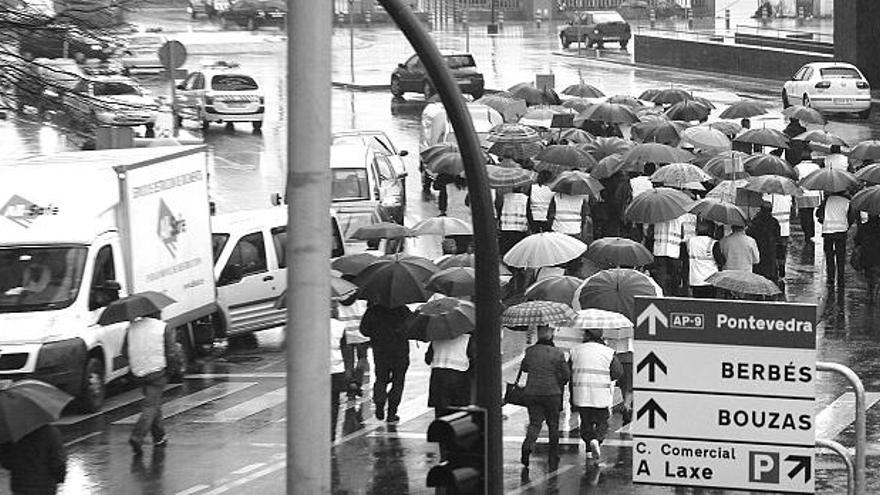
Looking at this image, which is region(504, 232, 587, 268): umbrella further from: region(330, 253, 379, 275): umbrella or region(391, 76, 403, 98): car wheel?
region(391, 76, 403, 98): car wheel

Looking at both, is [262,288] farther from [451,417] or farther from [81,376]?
[451,417]

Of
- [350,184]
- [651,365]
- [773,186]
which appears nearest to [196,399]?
[773,186]

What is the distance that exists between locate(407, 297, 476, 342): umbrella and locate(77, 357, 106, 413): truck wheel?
3.97 meters

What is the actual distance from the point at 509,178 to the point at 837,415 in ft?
27.0

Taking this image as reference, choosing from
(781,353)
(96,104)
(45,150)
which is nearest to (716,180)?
(96,104)

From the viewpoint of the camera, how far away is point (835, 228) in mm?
24516

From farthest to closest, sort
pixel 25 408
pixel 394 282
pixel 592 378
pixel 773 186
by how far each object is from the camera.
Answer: pixel 773 186, pixel 394 282, pixel 592 378, pixel 25 408

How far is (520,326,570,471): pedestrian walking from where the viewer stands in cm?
1619

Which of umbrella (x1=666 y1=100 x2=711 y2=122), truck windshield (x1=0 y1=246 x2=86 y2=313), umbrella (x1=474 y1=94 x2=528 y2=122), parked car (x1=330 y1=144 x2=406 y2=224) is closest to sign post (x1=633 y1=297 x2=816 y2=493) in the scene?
truck windshield (x1=0 y1=246 x2=86 y2=313)

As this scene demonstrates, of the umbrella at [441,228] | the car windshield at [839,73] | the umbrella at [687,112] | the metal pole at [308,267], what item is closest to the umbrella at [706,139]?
the umbrella at [687,112]

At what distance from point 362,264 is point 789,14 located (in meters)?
76.1

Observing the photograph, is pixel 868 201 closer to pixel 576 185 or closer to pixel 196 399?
pixel 576 185

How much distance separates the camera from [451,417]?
9164 mm

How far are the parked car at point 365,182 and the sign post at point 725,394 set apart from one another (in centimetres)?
1757
